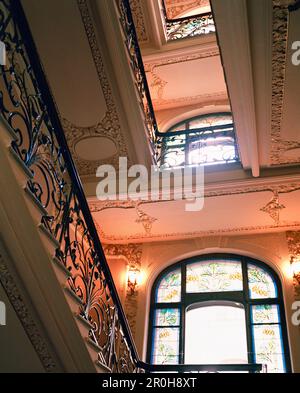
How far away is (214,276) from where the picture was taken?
9312 millimetres

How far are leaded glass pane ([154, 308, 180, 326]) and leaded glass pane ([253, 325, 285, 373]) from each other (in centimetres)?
143

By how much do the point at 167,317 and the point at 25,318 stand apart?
5.06 metres

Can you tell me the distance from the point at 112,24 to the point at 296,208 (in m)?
4.47

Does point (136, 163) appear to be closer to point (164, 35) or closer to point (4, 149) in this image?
point (164, 35)

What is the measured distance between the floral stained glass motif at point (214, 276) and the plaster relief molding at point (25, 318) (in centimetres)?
504

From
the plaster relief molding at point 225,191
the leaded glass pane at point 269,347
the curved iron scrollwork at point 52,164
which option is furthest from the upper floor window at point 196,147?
the curved iron scrollwork at point 52,164

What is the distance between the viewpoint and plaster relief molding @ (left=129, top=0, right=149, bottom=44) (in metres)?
10.2

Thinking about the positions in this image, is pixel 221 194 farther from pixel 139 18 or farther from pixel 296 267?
pixel 139 18

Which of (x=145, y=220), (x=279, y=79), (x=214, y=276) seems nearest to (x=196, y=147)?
(x=145, y=220)

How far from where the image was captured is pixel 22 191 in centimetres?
359

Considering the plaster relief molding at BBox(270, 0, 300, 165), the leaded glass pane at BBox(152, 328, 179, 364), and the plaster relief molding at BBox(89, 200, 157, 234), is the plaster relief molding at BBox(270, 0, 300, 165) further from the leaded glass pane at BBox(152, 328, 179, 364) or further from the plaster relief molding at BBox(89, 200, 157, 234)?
the leaded glass pane at BBox(152, 328, 179, 364)

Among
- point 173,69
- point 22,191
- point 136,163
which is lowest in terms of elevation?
point 22,191

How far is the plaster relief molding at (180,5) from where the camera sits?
36.8 ft

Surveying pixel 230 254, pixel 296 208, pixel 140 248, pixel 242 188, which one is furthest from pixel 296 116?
pixel 140 248
